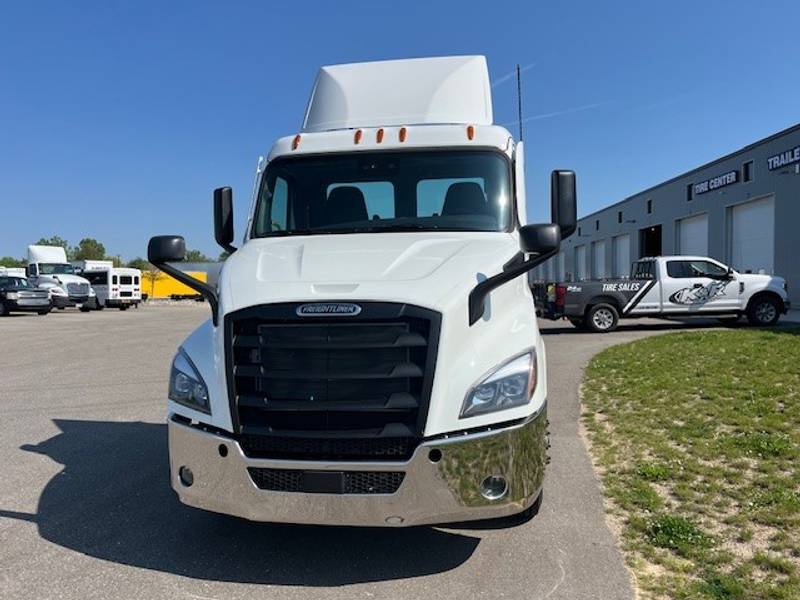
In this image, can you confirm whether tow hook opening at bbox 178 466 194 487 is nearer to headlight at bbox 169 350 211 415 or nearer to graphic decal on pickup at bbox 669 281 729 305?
headlight at bbox 169 350 211 415

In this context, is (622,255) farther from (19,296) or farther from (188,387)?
(188,387)

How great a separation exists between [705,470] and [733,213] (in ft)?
85.8

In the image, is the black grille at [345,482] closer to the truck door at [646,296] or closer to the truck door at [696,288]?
the truck door at [646,296]

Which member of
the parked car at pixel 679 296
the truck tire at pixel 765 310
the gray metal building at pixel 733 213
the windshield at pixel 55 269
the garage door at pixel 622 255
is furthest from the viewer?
the garage door at pixel 622 255

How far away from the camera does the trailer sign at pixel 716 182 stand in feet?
88.7

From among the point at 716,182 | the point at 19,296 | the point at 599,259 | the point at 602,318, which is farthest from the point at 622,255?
the point at 19,296

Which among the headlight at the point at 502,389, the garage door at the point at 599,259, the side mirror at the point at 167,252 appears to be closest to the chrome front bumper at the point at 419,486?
the headlight at the point at 502,389

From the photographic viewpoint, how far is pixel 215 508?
3.49m

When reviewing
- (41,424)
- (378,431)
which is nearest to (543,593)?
(378,431)

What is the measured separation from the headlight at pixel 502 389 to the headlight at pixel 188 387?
1441 millimetres

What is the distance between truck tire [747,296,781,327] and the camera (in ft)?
56.6

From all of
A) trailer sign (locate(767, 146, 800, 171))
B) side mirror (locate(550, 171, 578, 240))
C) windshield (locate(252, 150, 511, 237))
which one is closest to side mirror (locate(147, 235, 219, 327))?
windshield (locate(252, 150, 511, 237))

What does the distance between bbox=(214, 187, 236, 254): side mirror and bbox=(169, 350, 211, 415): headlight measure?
5.73 ft

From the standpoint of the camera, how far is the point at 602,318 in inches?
682
